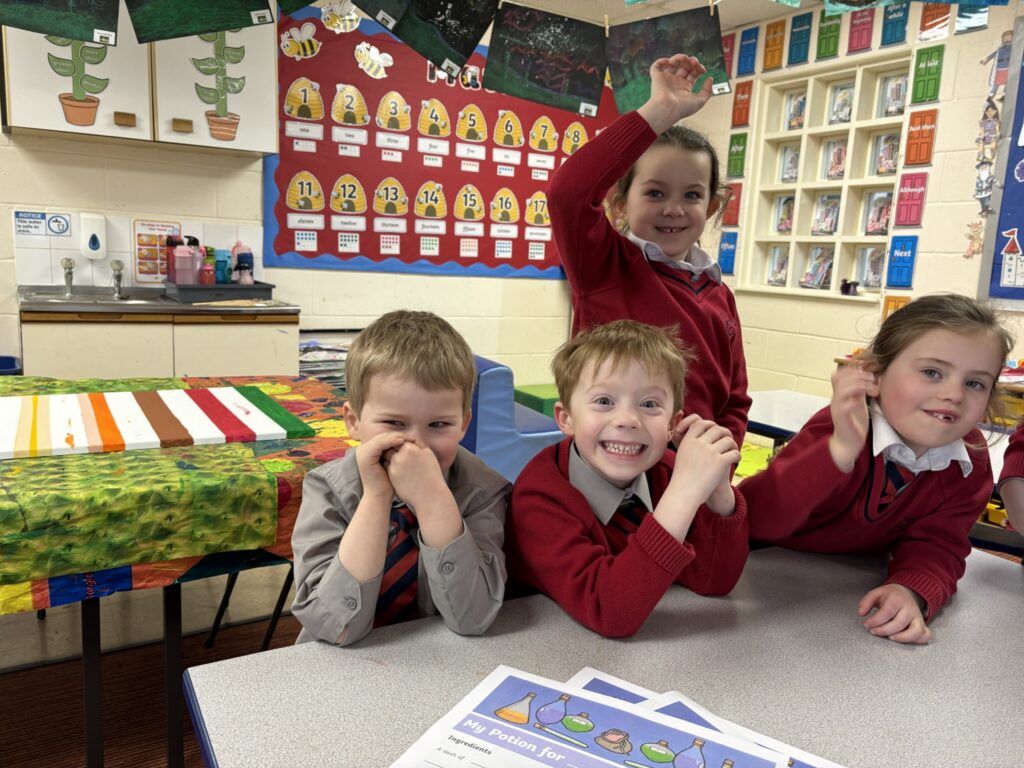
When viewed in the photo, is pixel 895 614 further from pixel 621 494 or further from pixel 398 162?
pixel 398 162

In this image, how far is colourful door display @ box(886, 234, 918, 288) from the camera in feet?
13.1

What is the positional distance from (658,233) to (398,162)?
3322mm

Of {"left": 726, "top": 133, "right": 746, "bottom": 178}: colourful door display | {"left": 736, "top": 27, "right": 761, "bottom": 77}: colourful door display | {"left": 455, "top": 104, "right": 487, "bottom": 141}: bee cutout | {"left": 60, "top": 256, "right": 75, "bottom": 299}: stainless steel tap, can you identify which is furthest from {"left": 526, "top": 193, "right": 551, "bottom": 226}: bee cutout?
{"left": 60, "top": 256, "right": 75, "bottom": 299}: stainless steel tap

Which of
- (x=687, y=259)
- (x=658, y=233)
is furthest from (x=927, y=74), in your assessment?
(x=658, y=233)

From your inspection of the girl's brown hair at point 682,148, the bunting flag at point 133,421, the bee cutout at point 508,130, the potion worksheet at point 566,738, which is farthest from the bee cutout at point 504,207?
the potion worksheet at point 566,738

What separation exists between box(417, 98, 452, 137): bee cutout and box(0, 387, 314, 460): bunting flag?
292 cm

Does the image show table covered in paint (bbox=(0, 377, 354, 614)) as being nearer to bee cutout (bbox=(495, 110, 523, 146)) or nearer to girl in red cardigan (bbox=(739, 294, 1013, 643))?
girl in red cardigan (bbox=(739, 294, 1013, 643))

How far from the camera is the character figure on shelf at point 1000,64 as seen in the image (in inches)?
139

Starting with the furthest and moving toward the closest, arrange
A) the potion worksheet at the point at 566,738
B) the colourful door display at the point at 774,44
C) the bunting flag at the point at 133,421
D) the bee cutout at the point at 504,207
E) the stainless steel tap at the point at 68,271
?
the bee cutout at the point at 504,207 < the colourful door display at the point at 774,44 < the stainless steel tap at the point at 68,271 < the bunting flag at the point at 133,421 < the potion worksheet at the point at 566,738

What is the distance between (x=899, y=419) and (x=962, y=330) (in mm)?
151

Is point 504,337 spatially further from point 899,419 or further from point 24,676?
point 899,419

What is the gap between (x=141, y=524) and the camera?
132 cm

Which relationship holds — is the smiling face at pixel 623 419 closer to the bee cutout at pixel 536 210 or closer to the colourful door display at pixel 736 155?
the bee cutout at pixel 536 210

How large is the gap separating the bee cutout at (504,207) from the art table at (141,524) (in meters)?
3.43
